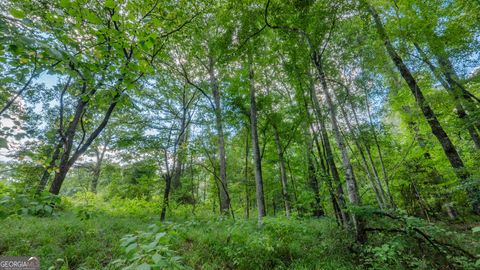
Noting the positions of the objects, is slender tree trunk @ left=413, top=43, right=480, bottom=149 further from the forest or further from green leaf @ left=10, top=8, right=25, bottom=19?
green leaf @ left=10, top=8, right=25, bottom=19

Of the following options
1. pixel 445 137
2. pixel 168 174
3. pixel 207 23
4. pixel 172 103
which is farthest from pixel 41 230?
pixel 445 137

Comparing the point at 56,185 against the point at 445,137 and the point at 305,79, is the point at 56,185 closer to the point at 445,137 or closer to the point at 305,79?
the point at 305,79

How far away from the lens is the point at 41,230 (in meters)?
4.28

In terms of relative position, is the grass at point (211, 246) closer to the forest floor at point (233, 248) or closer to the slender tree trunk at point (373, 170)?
the forest floor at point (233, 248)

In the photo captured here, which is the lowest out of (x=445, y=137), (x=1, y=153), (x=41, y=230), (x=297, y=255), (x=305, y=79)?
(x=297, y=255)

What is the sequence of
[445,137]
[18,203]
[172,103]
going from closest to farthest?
[18,203] → [445,137] → [172,103]

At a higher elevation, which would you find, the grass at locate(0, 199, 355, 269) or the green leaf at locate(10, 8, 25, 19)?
the green leaf at locate(10, 8, 25, 19)

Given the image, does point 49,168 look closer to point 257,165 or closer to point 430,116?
point 257,165

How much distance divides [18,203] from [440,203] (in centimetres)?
1294

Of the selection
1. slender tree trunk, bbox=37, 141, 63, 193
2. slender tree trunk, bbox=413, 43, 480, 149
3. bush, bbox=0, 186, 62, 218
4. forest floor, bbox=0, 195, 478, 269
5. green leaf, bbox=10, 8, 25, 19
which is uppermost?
slender tree trunk, bbox=413, 43, 480, 149

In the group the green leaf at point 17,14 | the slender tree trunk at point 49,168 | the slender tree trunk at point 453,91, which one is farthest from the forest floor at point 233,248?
the slender tree trunk at point 453,91

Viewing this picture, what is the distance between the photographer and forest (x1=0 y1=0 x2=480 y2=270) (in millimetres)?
1901

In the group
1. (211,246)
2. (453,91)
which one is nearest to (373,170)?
(453,91)

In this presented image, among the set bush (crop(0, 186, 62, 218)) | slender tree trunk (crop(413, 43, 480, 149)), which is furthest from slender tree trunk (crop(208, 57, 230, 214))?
slender tree trunk (crop(413, 43, 480, 149))
